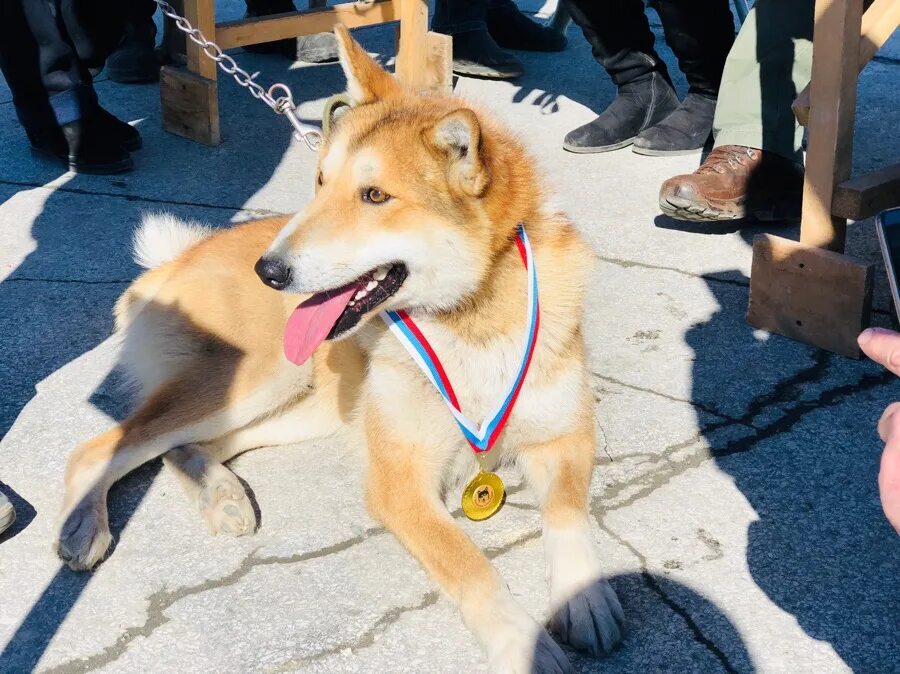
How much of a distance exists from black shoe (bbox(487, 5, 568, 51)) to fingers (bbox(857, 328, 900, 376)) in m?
5.32

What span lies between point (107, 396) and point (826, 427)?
2.11 meters

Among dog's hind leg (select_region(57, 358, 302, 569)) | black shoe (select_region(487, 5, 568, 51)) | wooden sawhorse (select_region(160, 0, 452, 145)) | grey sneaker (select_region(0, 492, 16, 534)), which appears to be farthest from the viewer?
black shoe (select_region(487, 5, 568, 51))

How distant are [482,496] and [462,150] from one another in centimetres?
87

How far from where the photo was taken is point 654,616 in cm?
215

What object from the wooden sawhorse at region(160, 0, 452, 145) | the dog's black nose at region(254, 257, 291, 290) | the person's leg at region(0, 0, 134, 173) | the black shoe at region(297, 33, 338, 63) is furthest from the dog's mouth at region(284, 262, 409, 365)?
the black shoe at region(297, 33, 338, 63)

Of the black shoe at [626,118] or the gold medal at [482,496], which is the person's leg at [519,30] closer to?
the black shoe at [626,118]

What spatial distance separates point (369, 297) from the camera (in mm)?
2350

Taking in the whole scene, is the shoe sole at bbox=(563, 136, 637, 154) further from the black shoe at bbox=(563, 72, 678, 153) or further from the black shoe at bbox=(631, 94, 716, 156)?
the black shoe at bbox=(631, 94, 716, 156)

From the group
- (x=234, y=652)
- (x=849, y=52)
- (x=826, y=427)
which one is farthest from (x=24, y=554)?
(x=849, y=52)

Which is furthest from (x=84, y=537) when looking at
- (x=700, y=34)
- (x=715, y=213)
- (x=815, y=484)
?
(x=700, y=34)

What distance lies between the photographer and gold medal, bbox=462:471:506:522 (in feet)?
8.24

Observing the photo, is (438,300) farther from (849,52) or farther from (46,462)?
(849,52)

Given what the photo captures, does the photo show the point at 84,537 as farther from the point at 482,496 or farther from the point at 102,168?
the point at 102,168

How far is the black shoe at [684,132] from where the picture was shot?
4684 mm
